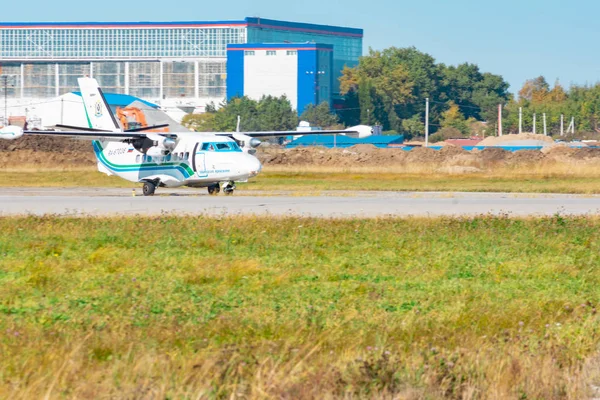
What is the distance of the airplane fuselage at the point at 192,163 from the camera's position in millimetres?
33656

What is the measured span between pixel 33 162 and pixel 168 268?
6374 centimetres

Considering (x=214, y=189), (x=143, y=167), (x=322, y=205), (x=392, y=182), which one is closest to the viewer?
(x=322, y=205)

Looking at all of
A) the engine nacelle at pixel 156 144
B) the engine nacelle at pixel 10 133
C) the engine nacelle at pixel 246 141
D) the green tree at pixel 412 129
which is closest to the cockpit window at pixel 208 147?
the engine nacelle at pixel 156 144

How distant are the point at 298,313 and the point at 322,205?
54.0ft

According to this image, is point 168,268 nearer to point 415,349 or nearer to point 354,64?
point 415,349

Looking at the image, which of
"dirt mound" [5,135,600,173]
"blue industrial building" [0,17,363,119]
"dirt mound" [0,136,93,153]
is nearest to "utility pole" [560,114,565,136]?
"blue industrial building" [0,17,363,119]

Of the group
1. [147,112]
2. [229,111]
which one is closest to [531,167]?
[147,112]

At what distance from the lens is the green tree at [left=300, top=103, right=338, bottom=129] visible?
5374 inches

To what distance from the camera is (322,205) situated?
A: 27.0 meters

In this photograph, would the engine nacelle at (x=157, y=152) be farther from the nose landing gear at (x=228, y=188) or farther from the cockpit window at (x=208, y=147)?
the nose landing gear at (x=228, y=188)

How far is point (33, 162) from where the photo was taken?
75062mm

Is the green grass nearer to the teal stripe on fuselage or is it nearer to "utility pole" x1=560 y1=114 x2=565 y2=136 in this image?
the teal stripe on fuselage

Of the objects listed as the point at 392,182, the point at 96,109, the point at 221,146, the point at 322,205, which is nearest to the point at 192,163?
the point at 221,146

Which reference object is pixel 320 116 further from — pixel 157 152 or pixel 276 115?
pixel 157 152
